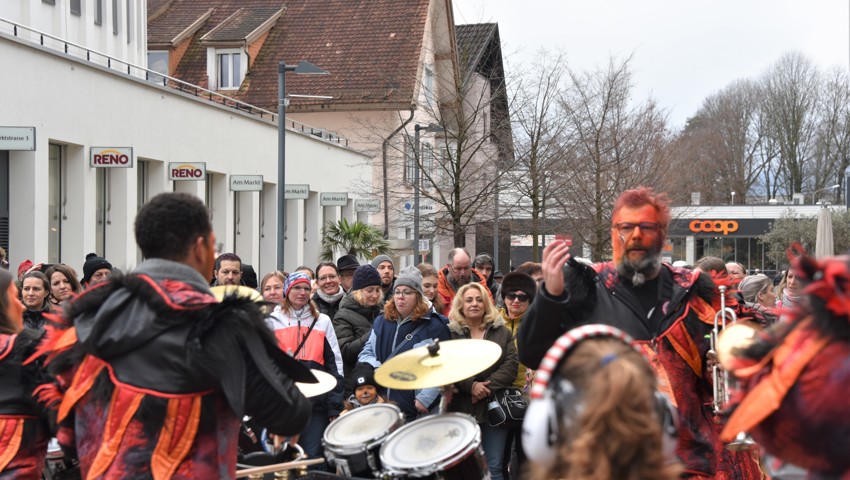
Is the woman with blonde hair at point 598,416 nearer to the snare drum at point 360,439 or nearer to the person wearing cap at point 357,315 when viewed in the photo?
the snare drum at point 360,439

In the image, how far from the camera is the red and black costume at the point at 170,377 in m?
4.16

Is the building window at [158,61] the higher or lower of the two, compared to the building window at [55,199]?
higher

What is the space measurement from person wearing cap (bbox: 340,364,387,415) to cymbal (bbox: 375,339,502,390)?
2.45 meters

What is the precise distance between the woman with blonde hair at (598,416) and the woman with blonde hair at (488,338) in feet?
19.8

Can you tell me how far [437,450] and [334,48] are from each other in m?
34.8

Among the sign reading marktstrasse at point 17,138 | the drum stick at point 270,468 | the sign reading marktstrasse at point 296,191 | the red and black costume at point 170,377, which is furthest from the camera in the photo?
the sign reading marktstrasse at point 296,191

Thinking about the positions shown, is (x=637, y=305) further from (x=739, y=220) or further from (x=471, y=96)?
(x=739, y=220)

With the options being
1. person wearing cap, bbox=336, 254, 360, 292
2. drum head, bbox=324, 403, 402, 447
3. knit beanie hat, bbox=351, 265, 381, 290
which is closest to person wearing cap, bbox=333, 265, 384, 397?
knit beanie hat, bbox=351, 265, 381, 290

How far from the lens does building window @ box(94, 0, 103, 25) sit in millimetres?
25500

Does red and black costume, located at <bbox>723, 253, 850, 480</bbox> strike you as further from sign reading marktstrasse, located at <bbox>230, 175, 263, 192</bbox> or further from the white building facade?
sign reading marktstrasse, located at <bbox>230, 175, 263, 192</bbox>

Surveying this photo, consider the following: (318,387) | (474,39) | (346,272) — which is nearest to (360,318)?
(346,272)

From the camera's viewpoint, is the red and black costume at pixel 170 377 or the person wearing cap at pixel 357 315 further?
the person wearing cap at pixel 357 315

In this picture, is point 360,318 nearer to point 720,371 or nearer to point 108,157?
point 720,371

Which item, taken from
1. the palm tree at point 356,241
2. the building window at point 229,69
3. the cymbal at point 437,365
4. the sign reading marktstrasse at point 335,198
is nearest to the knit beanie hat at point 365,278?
the cymbal at point 437,365
